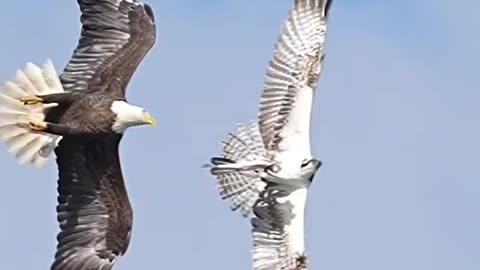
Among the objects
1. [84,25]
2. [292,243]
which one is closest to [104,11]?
[84,25]

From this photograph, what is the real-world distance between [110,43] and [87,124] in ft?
4.01

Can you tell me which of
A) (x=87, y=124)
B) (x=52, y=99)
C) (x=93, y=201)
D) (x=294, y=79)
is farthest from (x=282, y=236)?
(x=52, y=99)

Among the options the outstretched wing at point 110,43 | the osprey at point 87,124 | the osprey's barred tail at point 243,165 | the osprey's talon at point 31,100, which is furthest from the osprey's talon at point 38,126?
the osprey's barred tail at point 243,165

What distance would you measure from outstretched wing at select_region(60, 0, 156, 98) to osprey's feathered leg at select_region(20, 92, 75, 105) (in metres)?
0.42

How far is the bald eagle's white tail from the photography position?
108ft

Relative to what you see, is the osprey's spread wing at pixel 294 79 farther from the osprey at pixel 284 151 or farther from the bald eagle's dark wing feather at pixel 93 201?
the bald eagle's dark wing feather at pixel 93 201

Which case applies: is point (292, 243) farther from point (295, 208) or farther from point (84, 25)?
point (84, 25)

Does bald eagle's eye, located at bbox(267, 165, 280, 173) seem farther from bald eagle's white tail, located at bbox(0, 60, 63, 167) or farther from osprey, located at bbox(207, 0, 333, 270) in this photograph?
bald eagle's white tail, located at bbox(0, 60, 63, 167)

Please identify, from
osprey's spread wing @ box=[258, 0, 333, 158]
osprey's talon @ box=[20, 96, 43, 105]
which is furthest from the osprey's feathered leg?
osprey's spread wing @ box=[258, 0, 333, 158]

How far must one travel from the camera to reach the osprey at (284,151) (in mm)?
33344

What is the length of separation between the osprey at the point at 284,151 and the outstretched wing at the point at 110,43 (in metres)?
1.08

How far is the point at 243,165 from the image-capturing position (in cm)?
3375

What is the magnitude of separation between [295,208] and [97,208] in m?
1.61

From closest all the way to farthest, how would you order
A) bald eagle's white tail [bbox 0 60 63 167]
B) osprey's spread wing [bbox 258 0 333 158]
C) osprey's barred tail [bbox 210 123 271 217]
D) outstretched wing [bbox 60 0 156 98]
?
1. bald eagle's white tail [bbox 0 60 63 167]
2. outstretched wing [bbox 60 0 156 98]
3. osprey's spread wing [bbox 258 0 333 158]
4. osprey's barred tail [bbox 210 123 271 217]
